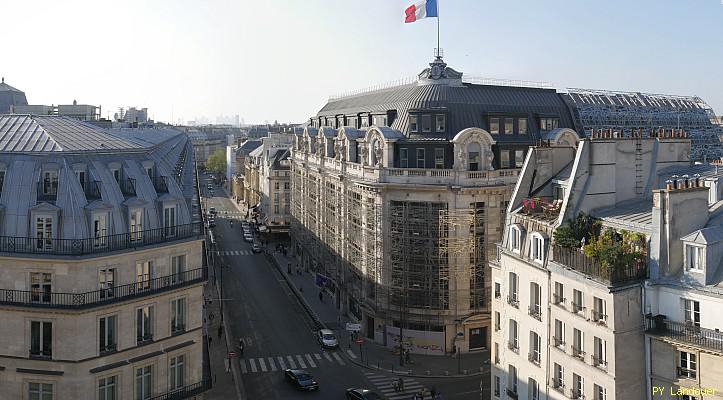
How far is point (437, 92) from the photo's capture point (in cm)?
7119

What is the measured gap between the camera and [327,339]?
2667 inches

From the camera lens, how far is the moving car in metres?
67.3

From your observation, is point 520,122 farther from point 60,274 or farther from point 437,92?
point 60,274

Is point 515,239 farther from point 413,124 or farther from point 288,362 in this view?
point 288,362

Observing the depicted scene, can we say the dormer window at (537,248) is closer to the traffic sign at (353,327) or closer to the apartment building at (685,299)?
the apartment building at (685,299)

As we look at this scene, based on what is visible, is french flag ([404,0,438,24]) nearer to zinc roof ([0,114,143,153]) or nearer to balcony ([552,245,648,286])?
zinc roof ([0,114,143,153])

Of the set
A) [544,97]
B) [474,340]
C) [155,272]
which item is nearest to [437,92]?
[544,97]

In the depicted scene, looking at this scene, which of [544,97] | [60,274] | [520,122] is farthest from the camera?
[544,97]

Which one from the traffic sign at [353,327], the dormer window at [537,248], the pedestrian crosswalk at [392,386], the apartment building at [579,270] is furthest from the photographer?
the traffic sign at [353,327]

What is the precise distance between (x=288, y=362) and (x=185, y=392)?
19807 mm

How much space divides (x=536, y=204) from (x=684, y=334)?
1448 centimetres

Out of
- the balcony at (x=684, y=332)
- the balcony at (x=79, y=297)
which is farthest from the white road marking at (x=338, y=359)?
the balcony at (x=684, y=332)

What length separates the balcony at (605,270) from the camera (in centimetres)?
3306

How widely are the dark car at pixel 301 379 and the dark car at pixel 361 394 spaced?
3509mm
